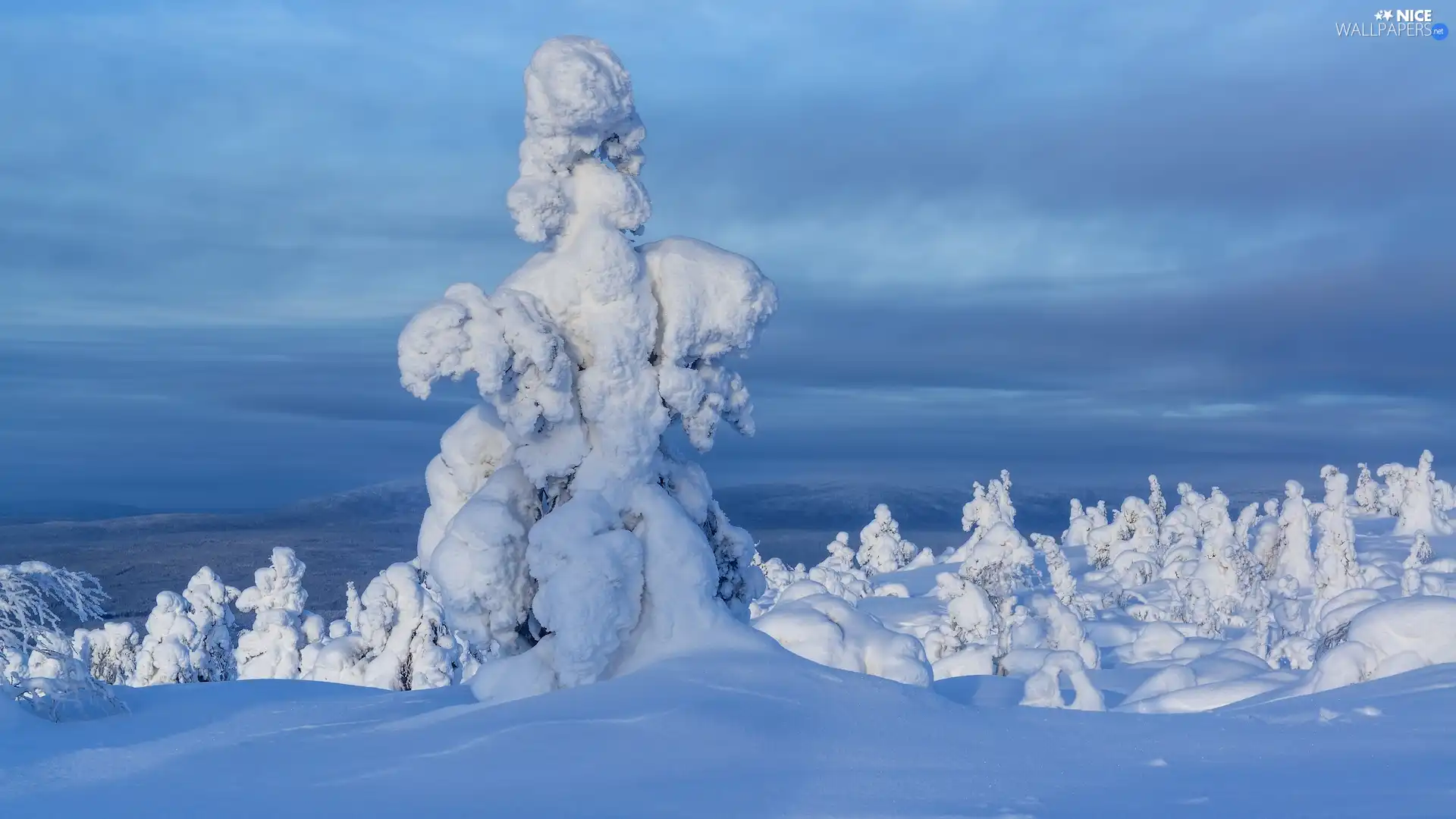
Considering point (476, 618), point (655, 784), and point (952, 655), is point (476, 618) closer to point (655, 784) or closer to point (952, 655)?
point (655, 784)

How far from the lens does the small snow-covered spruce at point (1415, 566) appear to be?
39.0 meters

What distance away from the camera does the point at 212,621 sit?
116 feet

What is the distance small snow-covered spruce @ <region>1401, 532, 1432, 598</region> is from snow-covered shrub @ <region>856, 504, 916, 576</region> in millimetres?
25448

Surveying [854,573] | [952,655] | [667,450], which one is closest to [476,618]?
[667,450]

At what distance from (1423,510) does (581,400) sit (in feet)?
232

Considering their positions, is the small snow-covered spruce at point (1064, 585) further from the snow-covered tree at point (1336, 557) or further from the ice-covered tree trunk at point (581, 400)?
the ice-covered tree trunk at point (581, 400)

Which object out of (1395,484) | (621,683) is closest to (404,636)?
(621,683)

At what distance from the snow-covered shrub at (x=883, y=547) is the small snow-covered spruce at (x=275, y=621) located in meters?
37.9

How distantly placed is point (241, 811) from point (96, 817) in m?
0.83

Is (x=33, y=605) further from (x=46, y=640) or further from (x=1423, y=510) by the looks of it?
(x=1423, y=510)

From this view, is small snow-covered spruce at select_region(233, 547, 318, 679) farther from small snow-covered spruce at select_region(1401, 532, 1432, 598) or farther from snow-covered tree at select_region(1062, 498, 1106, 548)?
snow-covered tree at select_region(1062, 498, 1106, 548)

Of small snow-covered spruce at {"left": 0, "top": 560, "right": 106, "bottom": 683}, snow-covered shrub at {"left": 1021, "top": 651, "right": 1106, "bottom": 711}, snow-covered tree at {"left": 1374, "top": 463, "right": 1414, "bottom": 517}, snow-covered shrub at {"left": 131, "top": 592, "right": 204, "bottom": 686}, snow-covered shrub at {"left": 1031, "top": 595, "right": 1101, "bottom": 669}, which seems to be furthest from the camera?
snow-covered tree at {"left": 1374, "top": 463, "right": 1414, "bottom": 517}

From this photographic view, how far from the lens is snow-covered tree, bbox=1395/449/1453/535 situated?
2665 inches

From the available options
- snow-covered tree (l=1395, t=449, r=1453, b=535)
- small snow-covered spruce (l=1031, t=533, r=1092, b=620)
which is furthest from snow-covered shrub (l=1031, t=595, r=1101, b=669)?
snow-covered tree (l=1395, t=449, r=1453, b=535)
